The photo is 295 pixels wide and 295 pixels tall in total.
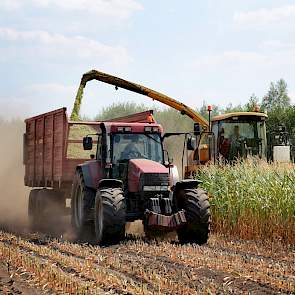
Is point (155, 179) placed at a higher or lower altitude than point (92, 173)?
lower

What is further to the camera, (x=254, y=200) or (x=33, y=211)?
(x=33, y=211)

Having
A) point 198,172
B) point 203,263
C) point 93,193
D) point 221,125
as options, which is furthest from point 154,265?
point 221,125

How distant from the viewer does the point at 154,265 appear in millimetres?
8398

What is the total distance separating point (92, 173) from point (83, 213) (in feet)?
2.49

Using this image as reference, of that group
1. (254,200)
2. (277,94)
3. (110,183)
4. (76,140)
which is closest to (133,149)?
(110,183)

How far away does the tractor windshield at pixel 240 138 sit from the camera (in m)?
16.3

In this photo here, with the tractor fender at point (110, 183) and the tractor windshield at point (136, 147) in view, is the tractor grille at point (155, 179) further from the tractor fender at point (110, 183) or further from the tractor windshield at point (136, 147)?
the tractor windshield at point (136, 147)

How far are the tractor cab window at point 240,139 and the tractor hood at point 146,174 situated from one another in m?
5.03

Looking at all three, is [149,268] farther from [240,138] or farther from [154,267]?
[240,138]

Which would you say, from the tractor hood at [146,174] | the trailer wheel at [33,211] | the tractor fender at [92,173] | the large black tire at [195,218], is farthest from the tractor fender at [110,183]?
the trailer wheel at [33,211]

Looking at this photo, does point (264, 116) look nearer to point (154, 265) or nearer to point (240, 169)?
point (240, 169)

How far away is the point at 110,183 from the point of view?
11.2 metres

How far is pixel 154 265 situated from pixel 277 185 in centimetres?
438

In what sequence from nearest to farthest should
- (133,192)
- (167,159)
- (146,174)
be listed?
(146,174), (133,192), (167,159)
